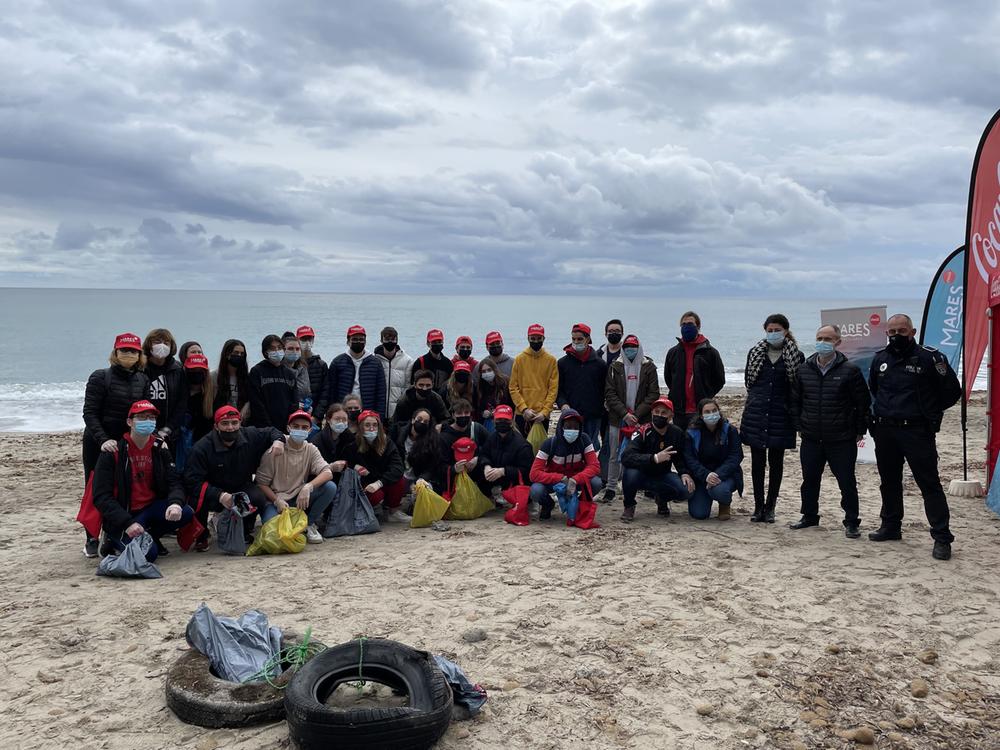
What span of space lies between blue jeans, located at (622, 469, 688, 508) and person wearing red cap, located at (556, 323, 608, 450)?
91 cm

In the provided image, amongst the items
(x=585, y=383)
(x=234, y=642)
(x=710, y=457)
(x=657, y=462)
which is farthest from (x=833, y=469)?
(x=234, y=642)

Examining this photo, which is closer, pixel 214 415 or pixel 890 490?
pixel 890 490

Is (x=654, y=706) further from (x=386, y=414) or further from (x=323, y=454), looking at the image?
(x=386, y=414)

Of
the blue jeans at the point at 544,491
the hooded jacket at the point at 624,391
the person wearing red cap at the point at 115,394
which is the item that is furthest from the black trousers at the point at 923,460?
the person wearing red cap at the point at 115,394

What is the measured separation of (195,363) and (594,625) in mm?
4292

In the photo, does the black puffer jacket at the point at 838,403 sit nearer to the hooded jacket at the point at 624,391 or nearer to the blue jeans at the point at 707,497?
the blue jeans at the point at 707,497

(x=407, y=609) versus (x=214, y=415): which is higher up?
(x=214, y=415)

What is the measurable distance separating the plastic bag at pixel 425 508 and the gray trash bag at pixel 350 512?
0.39 meters

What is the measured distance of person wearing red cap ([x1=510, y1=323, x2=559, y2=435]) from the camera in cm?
846

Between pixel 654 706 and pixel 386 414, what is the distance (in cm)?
524

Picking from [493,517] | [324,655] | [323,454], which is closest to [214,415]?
[323,454]

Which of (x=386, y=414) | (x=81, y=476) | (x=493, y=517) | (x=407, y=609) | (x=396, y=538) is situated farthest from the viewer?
(x=81, y=476)

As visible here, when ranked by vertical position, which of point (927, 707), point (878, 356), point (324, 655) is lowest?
point (927, 707)

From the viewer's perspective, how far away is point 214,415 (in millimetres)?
7172
